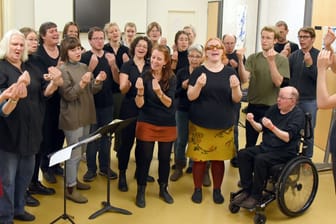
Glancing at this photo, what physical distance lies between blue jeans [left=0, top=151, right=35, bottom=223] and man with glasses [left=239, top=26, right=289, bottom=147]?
6.28 feet

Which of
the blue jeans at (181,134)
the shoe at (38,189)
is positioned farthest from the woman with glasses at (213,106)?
the shoe at (38,189)

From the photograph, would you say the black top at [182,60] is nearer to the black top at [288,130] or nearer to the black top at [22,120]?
the black top at [288,130]

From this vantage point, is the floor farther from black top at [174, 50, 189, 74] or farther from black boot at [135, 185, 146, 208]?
black top at [174, 50, 189, 74]

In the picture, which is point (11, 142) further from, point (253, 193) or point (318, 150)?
point (318, 150)

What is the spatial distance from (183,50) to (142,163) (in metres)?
1.20

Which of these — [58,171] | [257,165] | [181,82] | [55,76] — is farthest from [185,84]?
[58,171]

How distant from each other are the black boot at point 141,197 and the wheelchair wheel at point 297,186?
3.45ft

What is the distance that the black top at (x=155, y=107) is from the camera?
327 centimetres

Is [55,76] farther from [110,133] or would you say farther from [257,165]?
[257,165]

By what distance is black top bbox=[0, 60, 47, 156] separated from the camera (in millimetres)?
2674

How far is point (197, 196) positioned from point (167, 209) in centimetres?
30

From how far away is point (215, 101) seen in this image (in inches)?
128

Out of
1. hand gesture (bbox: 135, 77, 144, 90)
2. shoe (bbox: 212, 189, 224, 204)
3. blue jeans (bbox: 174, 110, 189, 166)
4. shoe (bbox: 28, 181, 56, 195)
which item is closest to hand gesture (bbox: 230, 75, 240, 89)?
hand gesture (bbox: 135, 77, 144, 90)

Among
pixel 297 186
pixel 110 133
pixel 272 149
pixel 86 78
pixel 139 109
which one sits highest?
pixel 86 78
